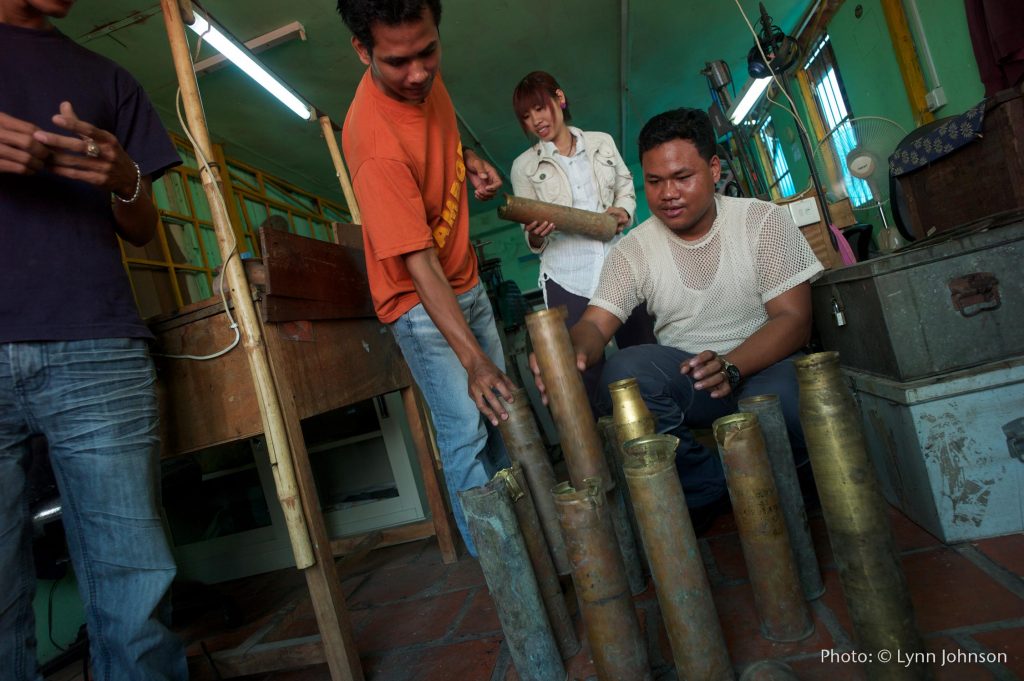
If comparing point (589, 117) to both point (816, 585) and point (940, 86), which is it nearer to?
point (940, 86)

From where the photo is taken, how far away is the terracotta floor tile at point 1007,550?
139 centimetres

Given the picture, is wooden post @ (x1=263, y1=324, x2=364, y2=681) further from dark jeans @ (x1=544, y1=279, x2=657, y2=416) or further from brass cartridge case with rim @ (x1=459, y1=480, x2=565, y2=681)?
dark jeans @ (x1=544, y1=279, x2=657, y2=416)

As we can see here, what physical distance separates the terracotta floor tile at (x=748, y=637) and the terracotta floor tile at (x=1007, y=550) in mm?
491

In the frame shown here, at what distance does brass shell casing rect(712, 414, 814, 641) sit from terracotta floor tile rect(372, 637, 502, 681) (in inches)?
27.9

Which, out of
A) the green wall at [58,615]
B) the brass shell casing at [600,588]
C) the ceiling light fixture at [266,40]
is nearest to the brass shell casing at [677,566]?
the brass shell casing at [600,588]

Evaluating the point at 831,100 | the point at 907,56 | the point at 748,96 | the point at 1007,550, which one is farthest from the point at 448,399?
the point at 831,100

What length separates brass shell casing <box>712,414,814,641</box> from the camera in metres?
1.19

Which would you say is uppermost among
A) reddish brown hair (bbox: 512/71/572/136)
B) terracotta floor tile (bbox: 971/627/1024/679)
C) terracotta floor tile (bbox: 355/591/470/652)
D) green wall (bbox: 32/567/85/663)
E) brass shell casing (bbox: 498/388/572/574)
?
reddish brown hair (bbox: 512/71/572/136)

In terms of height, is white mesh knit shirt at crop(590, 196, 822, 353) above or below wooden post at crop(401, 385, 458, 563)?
above

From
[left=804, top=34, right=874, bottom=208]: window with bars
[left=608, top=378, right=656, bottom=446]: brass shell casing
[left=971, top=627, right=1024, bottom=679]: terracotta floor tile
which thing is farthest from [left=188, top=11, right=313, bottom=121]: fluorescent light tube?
[left=804, top=34, right=874, bottom=208]: window with bars

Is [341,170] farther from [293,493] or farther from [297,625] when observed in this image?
[297,625]

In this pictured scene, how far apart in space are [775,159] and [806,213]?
7572mm

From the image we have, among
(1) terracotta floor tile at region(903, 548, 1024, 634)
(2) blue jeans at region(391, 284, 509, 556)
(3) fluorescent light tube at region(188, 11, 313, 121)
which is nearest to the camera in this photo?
(1) terracotta floor tile at region(903, 548, 1024, 634)

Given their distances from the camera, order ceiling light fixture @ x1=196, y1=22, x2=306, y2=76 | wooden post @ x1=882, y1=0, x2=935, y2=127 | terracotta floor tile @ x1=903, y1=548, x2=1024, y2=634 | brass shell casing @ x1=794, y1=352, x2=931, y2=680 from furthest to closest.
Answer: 1. ceiling light fixture @ x1=196, y1=22, x2=306, y2=76
2. wooden post @ x1=882, y1=0, x2=935, y2=127
3. terracotta floor tile @ x1=903, y1=548, x2=1024, y2=634
4. brass shell casing @ x1=794, y1=352, x2=931, y2=680
